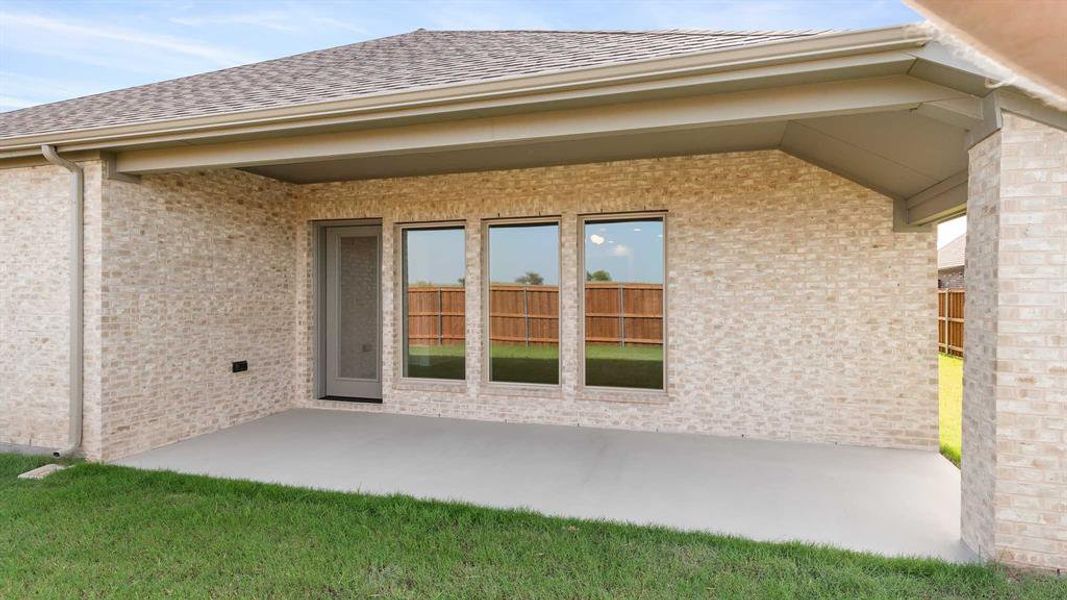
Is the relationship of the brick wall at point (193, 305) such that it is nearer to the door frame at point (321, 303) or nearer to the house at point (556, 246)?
the house at point (556, 246)

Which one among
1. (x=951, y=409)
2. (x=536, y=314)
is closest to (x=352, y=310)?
(x=536, y=314)

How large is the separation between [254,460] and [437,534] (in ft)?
8.86

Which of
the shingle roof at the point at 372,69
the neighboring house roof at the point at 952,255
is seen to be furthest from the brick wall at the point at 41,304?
the neighboring house roof at the point at 952,255

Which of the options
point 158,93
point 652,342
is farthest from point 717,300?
point 158,93

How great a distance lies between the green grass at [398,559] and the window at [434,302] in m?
3.18

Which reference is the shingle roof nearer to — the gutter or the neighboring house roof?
the gutter

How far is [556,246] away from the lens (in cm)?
693

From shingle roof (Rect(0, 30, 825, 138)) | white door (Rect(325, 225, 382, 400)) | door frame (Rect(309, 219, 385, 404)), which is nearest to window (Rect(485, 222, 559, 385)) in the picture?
door frame (Rect(309, 219, 385, 404))

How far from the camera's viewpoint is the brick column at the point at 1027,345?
3.10 m

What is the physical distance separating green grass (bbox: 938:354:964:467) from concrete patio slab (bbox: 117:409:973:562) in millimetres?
352

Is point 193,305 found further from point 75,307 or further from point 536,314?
point 536,314

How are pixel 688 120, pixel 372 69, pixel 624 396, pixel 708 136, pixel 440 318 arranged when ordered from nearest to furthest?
1. pixel 688 120
2. pixel 708 136
3. pixel 372 69
4. pixel 624 396
5. pixel 440 318

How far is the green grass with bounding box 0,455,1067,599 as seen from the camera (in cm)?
300

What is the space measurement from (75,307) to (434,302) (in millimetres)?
3760
